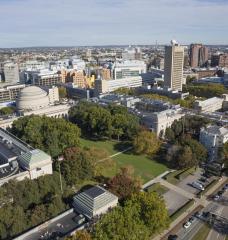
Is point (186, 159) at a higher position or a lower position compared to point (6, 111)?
lower

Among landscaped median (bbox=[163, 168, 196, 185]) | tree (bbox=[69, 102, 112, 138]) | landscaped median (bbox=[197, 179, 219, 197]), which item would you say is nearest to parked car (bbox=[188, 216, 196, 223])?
landscaped median (bbox=[197, 179, 219, 197])

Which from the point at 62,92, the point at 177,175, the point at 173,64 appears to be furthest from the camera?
the point at 62,92

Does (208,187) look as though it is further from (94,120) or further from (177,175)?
(94,120)

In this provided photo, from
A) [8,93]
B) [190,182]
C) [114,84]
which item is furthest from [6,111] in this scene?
[190,182]

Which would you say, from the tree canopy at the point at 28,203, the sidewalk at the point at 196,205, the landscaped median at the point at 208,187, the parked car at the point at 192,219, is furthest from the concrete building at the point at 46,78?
the parked car at the point at 192,219

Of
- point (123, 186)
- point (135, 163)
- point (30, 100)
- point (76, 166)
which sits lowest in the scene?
point (135, 163)

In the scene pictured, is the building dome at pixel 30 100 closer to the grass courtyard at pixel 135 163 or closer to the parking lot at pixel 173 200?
the grass courtyard at pixel 135 163

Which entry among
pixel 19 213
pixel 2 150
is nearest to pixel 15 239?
pixel 19 213
